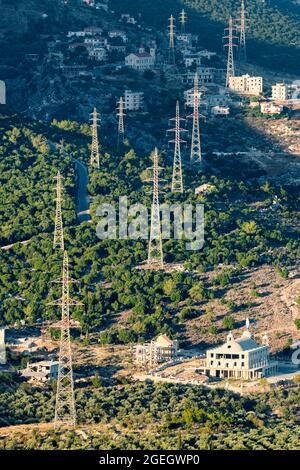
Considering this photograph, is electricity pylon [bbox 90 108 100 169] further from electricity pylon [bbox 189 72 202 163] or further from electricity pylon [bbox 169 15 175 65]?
electricity pylon [bbox 169 15 175 65]

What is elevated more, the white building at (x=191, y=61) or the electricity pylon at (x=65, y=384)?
the white building at (x=191, y=61)

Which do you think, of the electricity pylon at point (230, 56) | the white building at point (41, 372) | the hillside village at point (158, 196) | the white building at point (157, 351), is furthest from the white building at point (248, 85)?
the white building at point (41, 372)

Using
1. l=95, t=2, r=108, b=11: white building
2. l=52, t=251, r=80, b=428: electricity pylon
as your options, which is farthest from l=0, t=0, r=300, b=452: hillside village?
l=52, t=251, r=80, b=428: electricity pylon

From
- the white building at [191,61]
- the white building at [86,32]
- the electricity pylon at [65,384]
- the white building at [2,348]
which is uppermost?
the white building at [86,32]

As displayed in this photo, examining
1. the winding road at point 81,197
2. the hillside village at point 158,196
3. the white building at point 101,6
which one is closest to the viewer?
the hillside village at point 158,196

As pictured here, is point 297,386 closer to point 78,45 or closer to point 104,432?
point 104,432

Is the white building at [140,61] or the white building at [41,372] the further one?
the white building at [140,61]

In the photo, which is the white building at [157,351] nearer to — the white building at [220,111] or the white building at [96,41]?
the white building at [220,111]

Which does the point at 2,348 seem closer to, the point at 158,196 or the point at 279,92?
the point at 158,196
